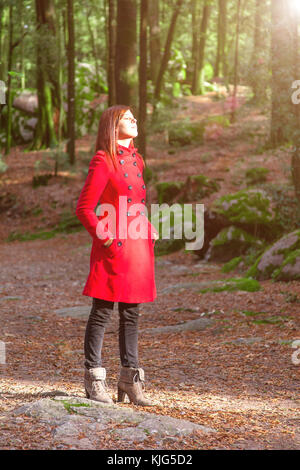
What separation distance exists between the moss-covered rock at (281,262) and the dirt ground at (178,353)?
24 cm

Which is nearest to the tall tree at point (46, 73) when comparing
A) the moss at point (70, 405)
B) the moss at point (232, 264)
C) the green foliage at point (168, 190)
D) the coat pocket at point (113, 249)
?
the green foliage at point (168, 190)

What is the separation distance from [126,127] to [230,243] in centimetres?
906

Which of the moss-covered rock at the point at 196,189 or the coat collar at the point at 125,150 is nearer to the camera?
the coat collar at the point at 125,150

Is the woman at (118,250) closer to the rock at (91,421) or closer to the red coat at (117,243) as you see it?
the red coat at (117,243)

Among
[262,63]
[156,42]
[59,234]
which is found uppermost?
[156,42]

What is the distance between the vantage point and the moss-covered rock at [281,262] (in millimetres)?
10195

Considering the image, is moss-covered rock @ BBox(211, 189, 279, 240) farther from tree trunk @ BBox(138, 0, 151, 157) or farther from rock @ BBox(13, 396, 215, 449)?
rock @ BBox(13, 396, 215, 449)

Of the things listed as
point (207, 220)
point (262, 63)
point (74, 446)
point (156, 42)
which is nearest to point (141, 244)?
point (74, 446)

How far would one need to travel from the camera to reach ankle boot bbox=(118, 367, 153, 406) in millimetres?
4738

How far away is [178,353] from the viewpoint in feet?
23.9

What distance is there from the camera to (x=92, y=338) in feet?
15.1
